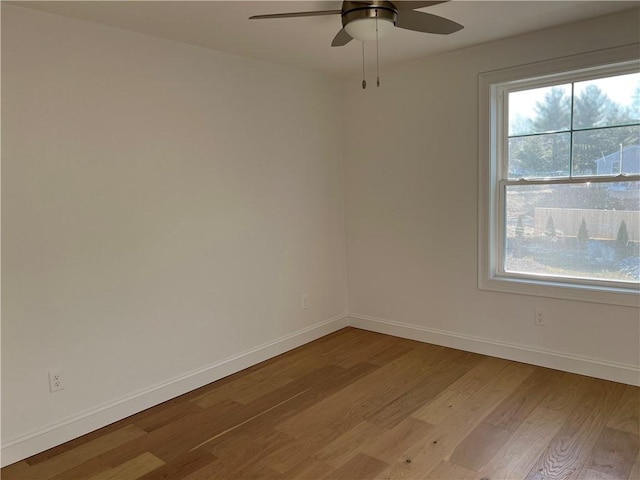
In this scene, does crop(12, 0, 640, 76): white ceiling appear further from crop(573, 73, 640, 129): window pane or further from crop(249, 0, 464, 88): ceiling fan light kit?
crop(573, 73, 640, 129): window pane

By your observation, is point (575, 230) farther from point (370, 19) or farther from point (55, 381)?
point (55, 381)

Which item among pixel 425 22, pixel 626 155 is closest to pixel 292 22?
pixel 425 22

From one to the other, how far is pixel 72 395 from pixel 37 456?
328mm

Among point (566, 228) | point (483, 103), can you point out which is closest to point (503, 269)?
point (566, 228)

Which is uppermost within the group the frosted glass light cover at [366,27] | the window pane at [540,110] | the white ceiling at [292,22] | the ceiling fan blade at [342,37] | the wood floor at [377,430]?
the white ceiling at [292,22]

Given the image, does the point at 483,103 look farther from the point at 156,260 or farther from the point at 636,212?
the point at 156,260

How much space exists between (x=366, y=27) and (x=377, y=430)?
2106 mm

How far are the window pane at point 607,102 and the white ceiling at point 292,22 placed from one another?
0.44 meters

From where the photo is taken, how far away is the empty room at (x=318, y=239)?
2400mm

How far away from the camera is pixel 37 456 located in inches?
96.7

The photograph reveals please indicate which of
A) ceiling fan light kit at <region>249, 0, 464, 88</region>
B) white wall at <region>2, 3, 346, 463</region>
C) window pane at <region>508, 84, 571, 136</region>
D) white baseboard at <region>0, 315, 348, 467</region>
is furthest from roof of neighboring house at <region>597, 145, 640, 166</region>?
white baseboard at <region>0, 315, 348, 467</region>

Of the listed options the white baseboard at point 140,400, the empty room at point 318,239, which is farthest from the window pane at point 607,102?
the white baseboard at point 140,400

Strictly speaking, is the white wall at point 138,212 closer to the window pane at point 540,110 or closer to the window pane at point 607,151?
the window pane at point 540,110

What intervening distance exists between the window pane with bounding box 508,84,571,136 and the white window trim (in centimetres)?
10
